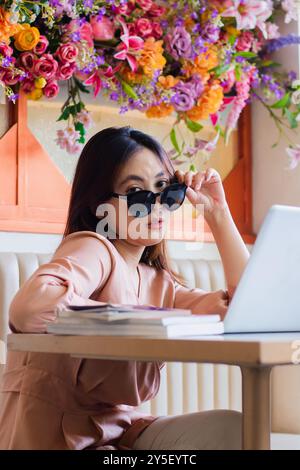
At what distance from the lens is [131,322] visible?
3.96 ft

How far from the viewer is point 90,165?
1810 mm

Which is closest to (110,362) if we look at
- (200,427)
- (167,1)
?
(200,427)

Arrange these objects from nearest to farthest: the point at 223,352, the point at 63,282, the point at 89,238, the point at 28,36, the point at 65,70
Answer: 1. the point at 223,352
2. the point at 63,282
3. the point at 89,238
4. the point at 28,36
5. the point at 65,70

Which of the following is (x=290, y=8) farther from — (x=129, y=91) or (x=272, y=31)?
(x=129, y=91)

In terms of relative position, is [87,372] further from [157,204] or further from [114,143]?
[114,143]

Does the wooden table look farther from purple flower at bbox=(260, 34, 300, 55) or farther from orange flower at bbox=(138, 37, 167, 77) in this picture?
purple flower at bbox=(260, 34, 300, 55)

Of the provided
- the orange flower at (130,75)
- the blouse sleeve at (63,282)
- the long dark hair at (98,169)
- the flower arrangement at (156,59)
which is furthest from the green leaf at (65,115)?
the blouse sleeve at (63,282)

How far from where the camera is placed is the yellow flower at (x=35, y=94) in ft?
8.00

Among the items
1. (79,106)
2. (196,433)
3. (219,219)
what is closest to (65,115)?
(79,106)

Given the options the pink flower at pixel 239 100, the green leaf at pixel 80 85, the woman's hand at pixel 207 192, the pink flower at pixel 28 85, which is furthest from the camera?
the pink flower at pixel 239 100

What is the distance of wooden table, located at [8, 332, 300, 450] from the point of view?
1.02 metres

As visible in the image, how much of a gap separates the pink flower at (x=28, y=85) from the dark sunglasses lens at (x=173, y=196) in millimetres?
897

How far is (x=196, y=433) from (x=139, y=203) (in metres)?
0.48

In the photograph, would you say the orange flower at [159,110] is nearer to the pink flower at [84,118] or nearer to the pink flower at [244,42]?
the pink flower at [84,118]
